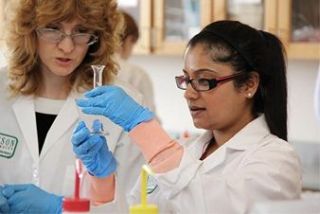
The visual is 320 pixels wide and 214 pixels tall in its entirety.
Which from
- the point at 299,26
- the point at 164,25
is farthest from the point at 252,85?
the point at 164,25

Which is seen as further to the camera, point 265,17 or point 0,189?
point 265,17

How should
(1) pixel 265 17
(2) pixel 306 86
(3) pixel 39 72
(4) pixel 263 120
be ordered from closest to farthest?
1. (4) pixel 263 120
2. (3) pixel 39 72
3. (1) pixel 265 17
4. (2) pixel 306 86

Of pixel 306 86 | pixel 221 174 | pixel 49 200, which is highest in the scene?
pixel 221 174

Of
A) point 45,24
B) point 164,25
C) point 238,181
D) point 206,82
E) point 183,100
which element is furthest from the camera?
point 183,100

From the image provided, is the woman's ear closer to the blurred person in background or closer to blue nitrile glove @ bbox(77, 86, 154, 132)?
blue nitrile glove @ bbox(77, 86, 154, 132)

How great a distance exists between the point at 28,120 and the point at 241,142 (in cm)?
76

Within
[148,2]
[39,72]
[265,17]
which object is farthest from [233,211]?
[148,2]

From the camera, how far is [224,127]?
1779 millimetres

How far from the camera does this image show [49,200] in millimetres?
1893

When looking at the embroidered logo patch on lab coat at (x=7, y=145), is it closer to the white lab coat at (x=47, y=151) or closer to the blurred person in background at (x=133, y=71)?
the white lab coat at (x=47, y=151)

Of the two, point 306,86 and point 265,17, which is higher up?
point 265,17

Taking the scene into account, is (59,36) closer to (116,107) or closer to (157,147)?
(116,107)

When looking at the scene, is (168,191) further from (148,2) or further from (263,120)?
(148,2)

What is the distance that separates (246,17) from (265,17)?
17 cm
